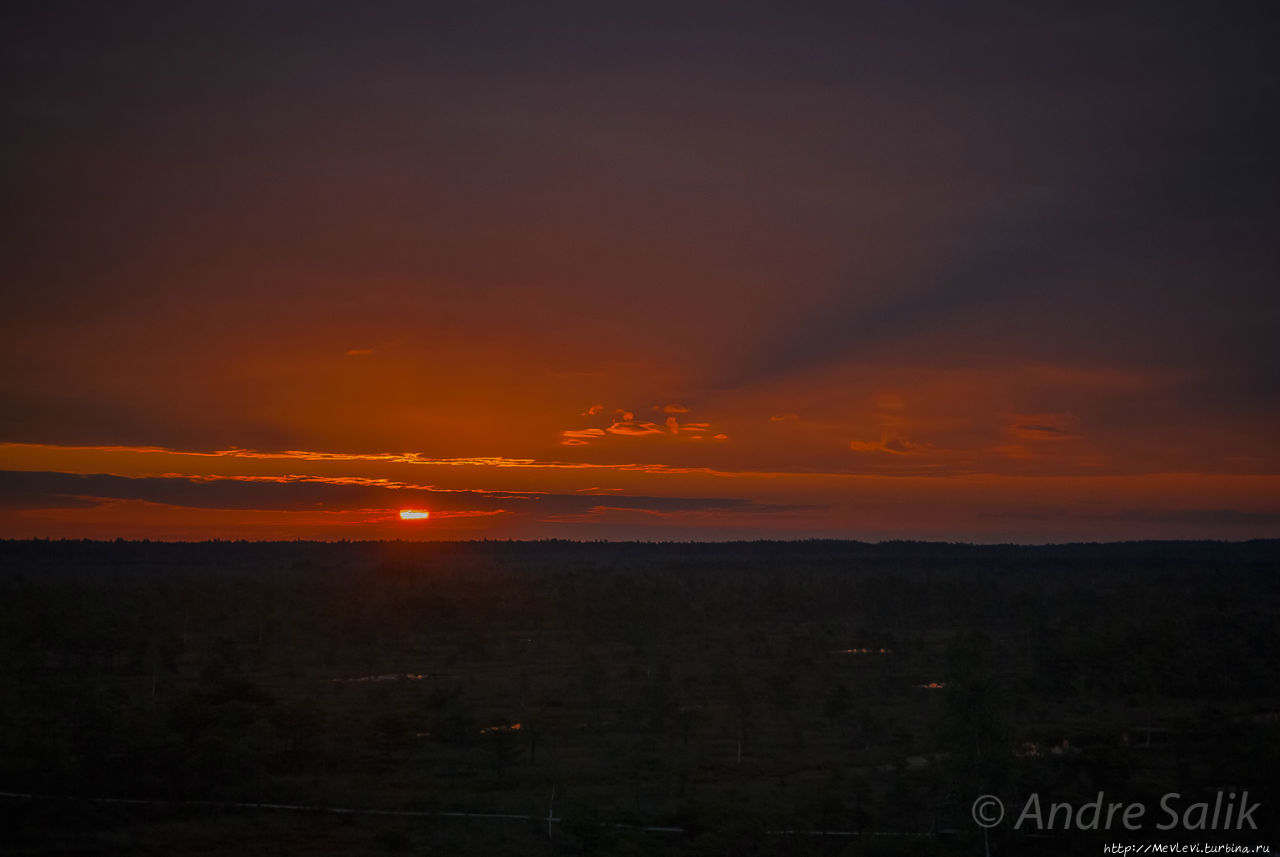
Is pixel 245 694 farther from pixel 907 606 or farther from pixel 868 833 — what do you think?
pixel 907 606

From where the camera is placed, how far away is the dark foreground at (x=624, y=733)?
1571 inches

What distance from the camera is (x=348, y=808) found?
46312mm

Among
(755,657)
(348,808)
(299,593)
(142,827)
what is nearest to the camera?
(142,827)

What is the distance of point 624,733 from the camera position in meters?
64.7

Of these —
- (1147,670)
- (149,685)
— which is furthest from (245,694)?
(1147,670)

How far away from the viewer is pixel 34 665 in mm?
78062

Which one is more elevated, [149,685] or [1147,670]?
[1147,670]

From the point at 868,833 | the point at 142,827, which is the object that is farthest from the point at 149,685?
the point at 868,833

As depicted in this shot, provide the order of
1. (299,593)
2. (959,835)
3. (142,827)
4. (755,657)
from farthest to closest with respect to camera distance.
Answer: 1. (299,593)
2. (755,657)
3. (142,827)
4. (959,835)

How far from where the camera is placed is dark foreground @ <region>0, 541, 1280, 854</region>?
39906mm

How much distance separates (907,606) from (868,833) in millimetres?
103079

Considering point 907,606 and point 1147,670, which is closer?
point 1147,670

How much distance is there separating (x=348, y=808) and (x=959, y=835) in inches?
1117

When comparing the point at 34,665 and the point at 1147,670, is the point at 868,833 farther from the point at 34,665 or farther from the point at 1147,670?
the point at 34,665
